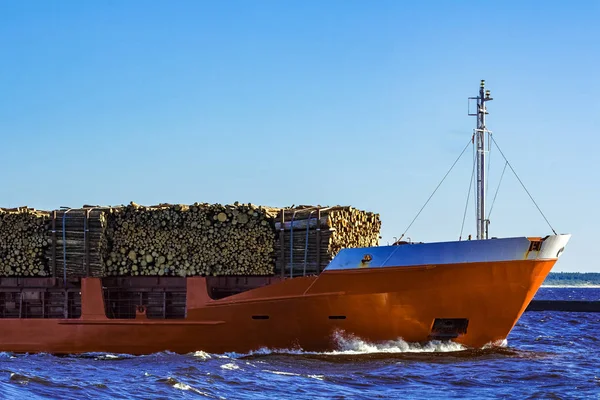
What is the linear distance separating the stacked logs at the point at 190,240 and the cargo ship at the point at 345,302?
35 cm

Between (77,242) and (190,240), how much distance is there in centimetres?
314

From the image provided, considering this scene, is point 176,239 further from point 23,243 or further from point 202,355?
point 23,243

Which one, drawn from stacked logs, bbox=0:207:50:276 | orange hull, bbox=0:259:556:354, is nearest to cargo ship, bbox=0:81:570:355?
orange hull, bbox=0:259:556:354

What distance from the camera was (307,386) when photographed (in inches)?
694

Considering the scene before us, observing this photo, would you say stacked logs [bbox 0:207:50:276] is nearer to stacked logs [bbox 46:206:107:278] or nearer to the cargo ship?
stacked logs [bbox 46:206:107:278]

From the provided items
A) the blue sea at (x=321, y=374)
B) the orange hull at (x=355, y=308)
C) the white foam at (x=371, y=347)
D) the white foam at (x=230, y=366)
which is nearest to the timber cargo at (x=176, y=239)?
the orange hull at (x=355, y=308)

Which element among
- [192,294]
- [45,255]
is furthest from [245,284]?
[45,255]

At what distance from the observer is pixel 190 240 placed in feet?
77.8

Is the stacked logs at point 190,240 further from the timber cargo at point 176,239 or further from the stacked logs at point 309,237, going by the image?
the stacked logs at point 309,237

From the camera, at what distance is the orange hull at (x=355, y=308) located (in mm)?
21469

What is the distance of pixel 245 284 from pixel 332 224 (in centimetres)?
271

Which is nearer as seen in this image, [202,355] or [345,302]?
[345,302]

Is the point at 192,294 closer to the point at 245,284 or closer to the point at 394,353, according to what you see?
the point at 245,284

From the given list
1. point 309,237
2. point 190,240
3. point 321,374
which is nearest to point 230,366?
point 321,374
